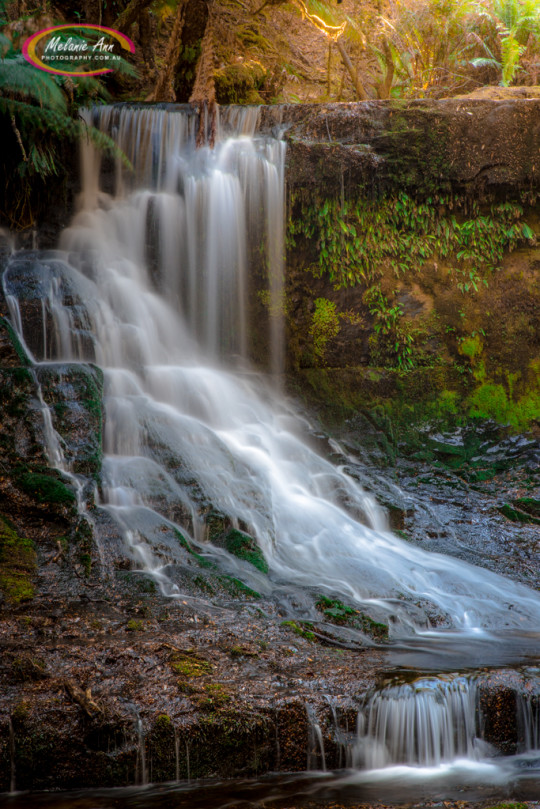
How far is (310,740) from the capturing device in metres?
3.18

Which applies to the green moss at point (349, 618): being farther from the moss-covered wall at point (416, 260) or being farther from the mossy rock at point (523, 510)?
the moss-covered wall at point (416, 260)

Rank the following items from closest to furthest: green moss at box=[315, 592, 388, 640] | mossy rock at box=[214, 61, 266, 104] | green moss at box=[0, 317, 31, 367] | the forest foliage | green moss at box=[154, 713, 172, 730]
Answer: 1. green moss at box=[154, 713, 172, 730]
2. green moss at box=[315, 592, 388, 640]
3. green moss at box=[0, 317, 31, 367]
4. the forest foliage
5. mossy rock at box=[214, 61, 266, 104]

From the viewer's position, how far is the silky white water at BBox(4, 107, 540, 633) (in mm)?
5207

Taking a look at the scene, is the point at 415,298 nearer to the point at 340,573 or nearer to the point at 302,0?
the point at 340,573

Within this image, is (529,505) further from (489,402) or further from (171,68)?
(171,68)

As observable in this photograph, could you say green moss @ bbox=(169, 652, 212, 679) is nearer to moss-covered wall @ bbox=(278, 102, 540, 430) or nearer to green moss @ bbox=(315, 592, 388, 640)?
green moss @ bbox=(315, 592, 388, 640)

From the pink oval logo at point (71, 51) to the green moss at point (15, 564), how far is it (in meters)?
6.75

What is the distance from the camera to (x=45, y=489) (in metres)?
4.91

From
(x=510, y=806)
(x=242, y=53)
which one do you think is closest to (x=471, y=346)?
(x=510, y=806)

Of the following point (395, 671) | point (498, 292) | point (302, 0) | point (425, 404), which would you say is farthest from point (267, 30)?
point (395, 671)

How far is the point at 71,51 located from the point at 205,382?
580cm

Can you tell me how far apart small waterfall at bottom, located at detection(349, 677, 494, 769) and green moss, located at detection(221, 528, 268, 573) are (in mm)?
1886

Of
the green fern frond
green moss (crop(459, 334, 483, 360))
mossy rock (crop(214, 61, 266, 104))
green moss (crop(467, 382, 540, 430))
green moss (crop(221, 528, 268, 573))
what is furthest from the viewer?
mossy rock (crop(214, 61, 266, 104))

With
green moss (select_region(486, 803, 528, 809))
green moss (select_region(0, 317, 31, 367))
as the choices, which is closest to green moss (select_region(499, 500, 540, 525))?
green moss (select_region(486, 803, 528, 809))
